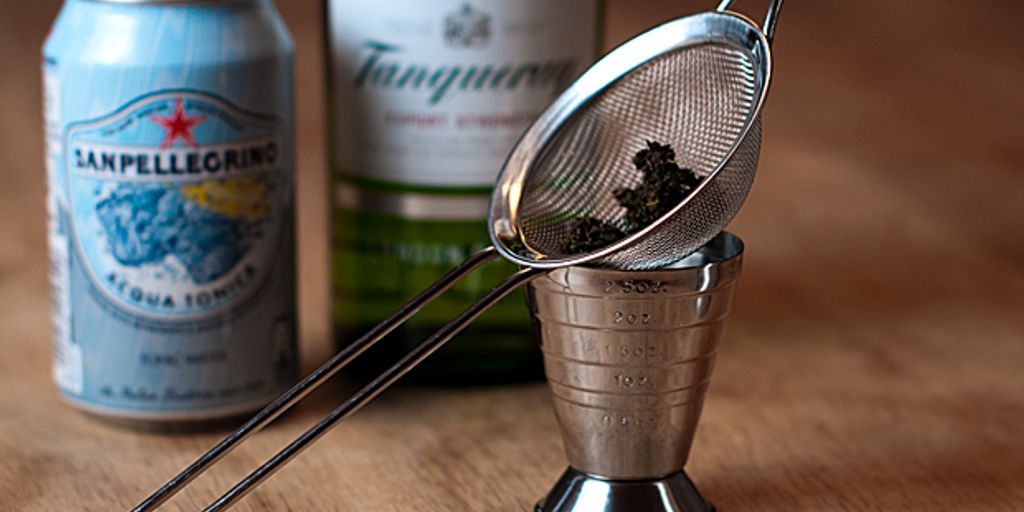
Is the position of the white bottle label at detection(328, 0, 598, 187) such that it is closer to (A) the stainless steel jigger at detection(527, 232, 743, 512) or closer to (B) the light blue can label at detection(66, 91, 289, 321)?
A: (B) the light blue can label at detection(66, 91, 289, 321)

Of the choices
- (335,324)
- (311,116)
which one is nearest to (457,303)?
(335,324)

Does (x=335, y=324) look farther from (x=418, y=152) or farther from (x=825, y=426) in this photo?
(x=825, y=426)

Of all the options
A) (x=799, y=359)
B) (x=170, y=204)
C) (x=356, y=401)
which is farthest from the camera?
(x=799, y=359)

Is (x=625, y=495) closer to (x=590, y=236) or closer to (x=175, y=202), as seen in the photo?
(x=590, y=236)

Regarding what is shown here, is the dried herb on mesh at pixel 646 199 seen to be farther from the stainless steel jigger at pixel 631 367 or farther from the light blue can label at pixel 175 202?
the light blue can label at pixel 175 202

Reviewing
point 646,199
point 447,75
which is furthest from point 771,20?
point 447,75

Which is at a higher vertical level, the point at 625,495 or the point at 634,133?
the point at 634,133

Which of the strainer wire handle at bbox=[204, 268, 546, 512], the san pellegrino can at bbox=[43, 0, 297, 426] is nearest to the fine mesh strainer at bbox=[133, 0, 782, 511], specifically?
the strainer wire handle at bbox=[204, 268, 546, 512]
